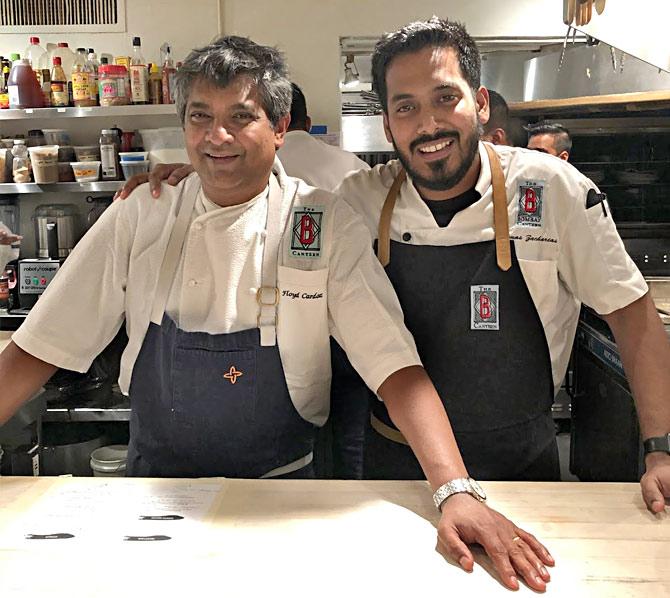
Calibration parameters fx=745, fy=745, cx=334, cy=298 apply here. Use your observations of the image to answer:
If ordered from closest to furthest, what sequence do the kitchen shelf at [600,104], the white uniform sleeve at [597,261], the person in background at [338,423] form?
the white uniform sleeve at [597,261] → the person in background at [338,423] → the kitchen shelf at [600,104]

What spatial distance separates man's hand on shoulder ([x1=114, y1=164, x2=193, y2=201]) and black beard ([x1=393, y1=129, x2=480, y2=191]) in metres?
0.47

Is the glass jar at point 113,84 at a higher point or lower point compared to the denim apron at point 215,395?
higher

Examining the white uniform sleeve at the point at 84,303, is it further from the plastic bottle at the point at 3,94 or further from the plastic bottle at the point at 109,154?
the plastic bottle at the point at 3,94

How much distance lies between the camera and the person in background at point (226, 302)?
1.42 metres

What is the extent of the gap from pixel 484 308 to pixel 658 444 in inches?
17.7

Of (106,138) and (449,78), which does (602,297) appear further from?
(106,138)

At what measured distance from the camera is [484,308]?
1632mm

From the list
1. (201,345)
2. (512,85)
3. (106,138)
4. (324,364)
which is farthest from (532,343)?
(106,138)

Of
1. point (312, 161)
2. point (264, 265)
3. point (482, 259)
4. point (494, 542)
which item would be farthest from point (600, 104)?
point (494, 542)

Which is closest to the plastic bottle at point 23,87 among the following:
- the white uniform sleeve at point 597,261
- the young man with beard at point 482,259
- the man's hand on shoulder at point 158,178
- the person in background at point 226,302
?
the man's hand on shoulder at point 158,178

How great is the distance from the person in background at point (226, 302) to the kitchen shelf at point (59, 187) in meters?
2.08

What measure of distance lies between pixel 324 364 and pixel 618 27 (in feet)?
2.66

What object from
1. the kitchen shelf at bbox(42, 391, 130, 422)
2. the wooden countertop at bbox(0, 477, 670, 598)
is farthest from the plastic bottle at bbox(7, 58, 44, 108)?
the wooden countertop at bbox(0, 477, 670, 598)

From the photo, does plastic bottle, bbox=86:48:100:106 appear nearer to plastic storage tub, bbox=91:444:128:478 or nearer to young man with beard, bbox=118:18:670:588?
plastic storage tub, bbox=91:444:128:478
